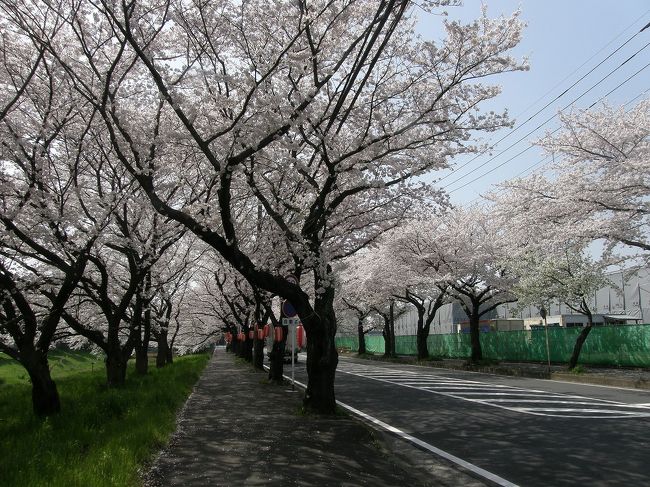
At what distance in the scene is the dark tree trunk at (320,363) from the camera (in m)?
10.7

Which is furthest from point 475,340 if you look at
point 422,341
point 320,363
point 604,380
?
point 320,363

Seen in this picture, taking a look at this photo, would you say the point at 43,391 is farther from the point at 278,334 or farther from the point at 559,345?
the point at 559,345

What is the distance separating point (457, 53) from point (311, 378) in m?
6.81

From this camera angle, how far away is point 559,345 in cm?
2695

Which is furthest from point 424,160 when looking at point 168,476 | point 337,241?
point 168,476

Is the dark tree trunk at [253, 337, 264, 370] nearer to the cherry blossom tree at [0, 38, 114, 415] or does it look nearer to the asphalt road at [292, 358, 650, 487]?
the asphalt road at [292, 358, 650, 487]

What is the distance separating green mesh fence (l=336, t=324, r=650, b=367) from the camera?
74.0 feet

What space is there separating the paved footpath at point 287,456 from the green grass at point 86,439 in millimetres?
359

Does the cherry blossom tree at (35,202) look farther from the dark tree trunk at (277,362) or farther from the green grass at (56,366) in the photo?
the green grass at (56,366)

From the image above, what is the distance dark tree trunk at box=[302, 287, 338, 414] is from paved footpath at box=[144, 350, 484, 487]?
0.41 metres

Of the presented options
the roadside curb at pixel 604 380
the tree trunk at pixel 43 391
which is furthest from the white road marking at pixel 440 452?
the roadside curb at pixel 604 380

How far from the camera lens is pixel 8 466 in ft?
20.2

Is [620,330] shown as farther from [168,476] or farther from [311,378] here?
[168,476]

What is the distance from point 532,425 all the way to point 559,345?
19.0 m
